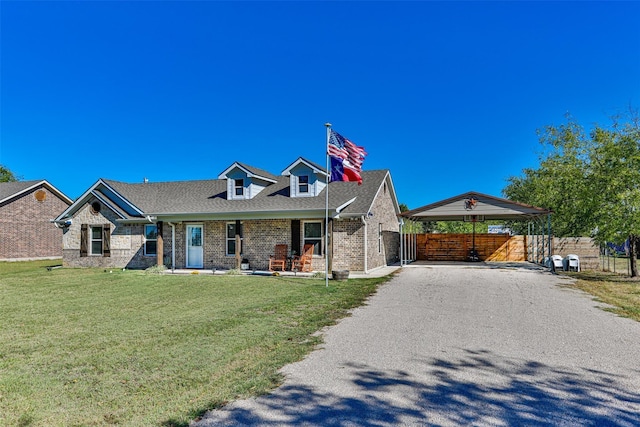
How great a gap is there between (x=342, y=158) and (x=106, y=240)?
46.3ft

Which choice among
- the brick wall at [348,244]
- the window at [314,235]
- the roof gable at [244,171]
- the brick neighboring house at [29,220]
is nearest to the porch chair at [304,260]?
the window at [314,235]

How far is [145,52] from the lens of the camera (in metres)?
20.8

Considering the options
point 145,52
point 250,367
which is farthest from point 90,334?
point 145,52

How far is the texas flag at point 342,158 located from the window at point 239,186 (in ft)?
25.0

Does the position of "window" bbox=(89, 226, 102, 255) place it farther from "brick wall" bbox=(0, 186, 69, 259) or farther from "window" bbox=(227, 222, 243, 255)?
"brick wall" bbox=(0, 186, 69, 259)

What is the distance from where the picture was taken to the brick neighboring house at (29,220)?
2653 centimetres

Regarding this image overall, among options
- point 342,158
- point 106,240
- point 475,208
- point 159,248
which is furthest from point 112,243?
point 475,208

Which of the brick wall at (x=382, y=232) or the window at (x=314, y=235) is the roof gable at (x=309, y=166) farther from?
the brick wall at (x=382, y=232)

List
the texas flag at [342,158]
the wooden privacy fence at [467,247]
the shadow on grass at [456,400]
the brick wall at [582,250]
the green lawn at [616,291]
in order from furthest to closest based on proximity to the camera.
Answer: the wooden privacy fence at [467,247]
the brick wall at [582,250]
the texas flag at [342,158]
the green lawn at [616,291]
the shadow on grass at [456,400]

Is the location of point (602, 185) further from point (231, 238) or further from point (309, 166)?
point (231, 238)

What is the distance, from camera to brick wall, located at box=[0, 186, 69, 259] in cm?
2653

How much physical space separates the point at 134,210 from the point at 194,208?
11.4 feet

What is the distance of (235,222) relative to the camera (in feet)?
58.4

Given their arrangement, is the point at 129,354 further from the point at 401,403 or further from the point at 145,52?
the point at 145,52
